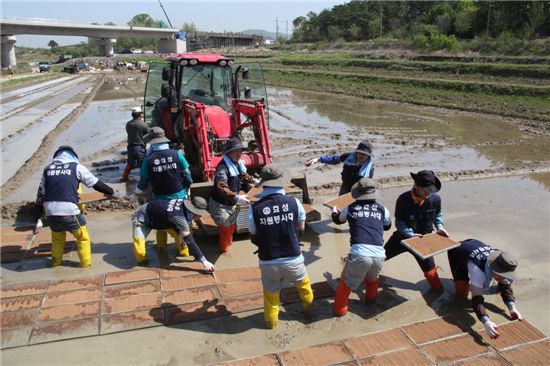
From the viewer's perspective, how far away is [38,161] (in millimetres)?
10734

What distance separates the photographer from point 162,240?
19.6ft

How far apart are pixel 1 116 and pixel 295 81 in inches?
763

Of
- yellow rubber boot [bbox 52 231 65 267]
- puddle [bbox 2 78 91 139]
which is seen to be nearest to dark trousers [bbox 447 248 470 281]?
yellow rubber boot [bbox 52 231 65 267]

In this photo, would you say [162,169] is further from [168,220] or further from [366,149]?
[366,149]

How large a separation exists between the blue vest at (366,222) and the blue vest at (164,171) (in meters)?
2.27

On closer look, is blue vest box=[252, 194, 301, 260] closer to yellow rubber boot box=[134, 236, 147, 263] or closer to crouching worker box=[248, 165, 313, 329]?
crouching worker box=[248, 165, 313, 329]

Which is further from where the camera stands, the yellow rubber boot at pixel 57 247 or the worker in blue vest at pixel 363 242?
the yellow rubber boot at pixel 57 247

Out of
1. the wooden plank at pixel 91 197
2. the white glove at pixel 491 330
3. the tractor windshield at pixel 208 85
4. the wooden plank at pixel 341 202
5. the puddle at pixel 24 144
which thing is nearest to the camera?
the white glove at pixel 491 330

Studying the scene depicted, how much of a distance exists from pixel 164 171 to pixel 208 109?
3.16 meters

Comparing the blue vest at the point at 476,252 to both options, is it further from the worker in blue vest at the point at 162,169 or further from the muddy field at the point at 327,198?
the worker in blue vest at the point at 162,169

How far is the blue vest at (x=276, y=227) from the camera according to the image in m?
4.02

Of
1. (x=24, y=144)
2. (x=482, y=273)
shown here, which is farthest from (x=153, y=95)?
(x=482, y=273)

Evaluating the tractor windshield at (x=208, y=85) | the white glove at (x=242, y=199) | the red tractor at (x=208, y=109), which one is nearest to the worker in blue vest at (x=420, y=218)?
the white glove at (x=242, y=199)

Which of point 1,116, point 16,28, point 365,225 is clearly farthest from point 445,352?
point 16,28
